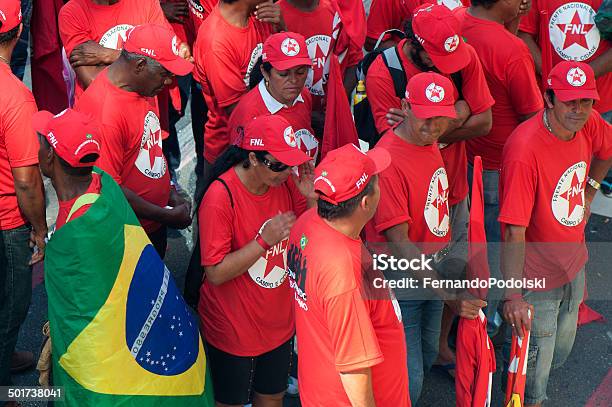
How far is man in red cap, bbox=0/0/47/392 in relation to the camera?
4062 mm

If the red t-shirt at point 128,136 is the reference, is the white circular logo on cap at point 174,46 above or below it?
above

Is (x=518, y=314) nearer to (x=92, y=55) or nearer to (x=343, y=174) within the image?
(x=343, y=174)

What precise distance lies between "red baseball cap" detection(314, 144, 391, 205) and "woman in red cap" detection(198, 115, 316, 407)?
408mm

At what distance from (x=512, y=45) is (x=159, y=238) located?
2.33 m

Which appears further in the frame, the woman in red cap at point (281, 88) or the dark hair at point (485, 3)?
the dark hair at point (485, 3)

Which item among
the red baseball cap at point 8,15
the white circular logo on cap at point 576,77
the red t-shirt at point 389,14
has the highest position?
the red baseball cap at point 8,15

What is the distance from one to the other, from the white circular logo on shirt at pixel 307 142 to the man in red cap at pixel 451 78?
0.43m

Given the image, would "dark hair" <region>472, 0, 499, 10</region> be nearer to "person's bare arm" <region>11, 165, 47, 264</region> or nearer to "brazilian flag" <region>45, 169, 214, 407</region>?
"brazilian flag" <region>45, 169, 214, 407</region>

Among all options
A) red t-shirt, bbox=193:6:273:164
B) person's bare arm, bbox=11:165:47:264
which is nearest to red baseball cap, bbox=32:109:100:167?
person's bare arm, bbox=11:165:47:264

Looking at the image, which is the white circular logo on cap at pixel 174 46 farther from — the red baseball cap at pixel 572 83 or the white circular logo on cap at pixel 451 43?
the red baseball cap at pixel 572 83

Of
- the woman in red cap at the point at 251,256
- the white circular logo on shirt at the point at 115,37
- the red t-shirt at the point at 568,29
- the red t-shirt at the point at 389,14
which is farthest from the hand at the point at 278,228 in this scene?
the red t-shirt at the point at 568,29

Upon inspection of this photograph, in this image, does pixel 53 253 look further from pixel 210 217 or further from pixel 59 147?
pixel 210 217

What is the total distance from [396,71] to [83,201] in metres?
1.92

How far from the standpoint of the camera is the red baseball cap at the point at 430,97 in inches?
158
